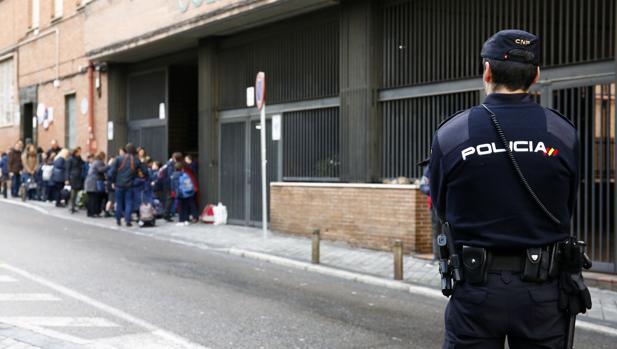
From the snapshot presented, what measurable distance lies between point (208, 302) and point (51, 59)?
2187cm

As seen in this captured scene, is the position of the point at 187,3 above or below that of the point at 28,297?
above

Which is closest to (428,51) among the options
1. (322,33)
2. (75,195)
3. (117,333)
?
(322,33)

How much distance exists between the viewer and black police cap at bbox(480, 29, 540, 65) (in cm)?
292

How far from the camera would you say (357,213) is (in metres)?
13.5

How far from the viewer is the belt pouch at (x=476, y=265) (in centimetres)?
280

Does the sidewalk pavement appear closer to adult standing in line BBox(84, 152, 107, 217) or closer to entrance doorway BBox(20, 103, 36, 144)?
adult standing in line BBox(84, 152, 107, 217)

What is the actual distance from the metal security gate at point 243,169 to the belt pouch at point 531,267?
13661 mm

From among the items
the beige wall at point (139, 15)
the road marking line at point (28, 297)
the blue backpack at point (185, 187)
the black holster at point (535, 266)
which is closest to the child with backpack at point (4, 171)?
the beige wall at point (139, 15)

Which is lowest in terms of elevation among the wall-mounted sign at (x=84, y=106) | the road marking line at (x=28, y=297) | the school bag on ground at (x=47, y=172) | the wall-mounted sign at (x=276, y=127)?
the road marking line at (x=28, y=297)

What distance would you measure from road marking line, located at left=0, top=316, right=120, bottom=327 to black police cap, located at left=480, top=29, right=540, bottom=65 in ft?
16.4

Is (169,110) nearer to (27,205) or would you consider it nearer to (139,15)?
(139,15)

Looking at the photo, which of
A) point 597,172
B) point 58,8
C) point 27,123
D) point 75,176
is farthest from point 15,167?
point 597,172

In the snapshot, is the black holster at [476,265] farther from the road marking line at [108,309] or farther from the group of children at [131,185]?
the group of children at [131,185]

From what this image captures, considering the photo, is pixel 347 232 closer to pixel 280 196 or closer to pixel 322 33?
pixel 280 196
